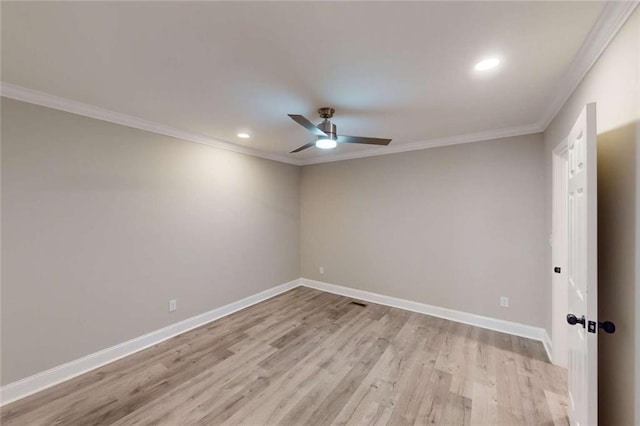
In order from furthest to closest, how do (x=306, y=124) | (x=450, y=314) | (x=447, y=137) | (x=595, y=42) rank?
(x=450, y=314), (x=447, y=137), (x=306, y=124), (x=595, y=42)

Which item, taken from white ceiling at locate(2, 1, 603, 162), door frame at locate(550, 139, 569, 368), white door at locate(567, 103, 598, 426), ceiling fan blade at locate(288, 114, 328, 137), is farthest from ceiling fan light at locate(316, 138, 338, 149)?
door frame at locate(550, 139, 569, 368)

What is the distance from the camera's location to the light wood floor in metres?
1.94

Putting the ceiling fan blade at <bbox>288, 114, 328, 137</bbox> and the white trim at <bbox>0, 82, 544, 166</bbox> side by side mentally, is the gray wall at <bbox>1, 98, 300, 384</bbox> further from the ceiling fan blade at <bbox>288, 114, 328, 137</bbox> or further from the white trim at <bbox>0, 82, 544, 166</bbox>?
the ceiling fan blade at <bbox>288, 114, 328, 137</bbox>

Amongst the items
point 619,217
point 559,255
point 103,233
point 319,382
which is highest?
point 619,217

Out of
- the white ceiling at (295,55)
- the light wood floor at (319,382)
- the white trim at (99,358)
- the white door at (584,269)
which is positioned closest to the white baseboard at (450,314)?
the light wood floor at (319,382)

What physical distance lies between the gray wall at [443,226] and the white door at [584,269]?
4.98 feet

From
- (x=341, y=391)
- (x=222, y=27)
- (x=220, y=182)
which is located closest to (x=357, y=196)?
(x=220, y=182)

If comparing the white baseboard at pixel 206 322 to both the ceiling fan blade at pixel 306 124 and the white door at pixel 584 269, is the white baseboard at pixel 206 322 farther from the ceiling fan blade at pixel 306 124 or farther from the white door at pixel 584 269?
the ceiling fan blade at pixel 306 124

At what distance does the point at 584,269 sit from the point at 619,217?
310 mm

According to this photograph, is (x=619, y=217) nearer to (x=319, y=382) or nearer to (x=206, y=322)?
(x=319, y=382)

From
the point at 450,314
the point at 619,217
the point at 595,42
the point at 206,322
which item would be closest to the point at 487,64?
the point at 595,42

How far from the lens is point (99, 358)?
2529 millimetres

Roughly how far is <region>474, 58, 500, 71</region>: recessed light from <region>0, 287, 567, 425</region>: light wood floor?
251 cm

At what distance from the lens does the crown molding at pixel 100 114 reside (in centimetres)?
205
